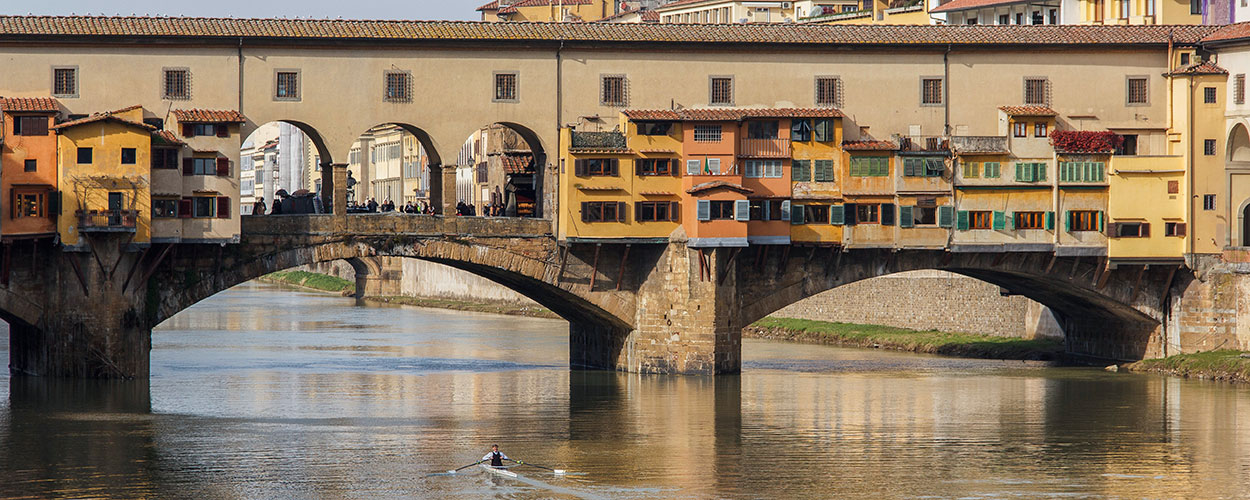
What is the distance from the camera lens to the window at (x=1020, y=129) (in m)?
58.3

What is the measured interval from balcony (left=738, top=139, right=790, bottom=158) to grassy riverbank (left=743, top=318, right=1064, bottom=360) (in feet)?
50.3

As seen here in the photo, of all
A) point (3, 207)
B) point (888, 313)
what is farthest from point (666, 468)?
point (888, 313)

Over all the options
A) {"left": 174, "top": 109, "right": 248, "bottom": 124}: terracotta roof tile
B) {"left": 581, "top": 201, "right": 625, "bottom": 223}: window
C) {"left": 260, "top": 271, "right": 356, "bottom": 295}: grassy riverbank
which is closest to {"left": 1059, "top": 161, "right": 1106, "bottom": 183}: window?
{"left": 581, "top": 201, "right": 625, "bottom": 223}: window

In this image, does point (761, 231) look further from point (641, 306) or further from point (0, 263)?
point (0, 263)

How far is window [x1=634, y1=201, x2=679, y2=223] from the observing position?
5631 cm

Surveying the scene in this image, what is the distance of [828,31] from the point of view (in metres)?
58.7

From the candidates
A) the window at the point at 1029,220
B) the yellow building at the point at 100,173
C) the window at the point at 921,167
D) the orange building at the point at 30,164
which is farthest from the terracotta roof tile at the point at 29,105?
the window at the point at 1029,220

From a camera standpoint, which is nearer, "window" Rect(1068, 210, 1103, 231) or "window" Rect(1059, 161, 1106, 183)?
"window" Rect(1059, 161, 1106, 183)

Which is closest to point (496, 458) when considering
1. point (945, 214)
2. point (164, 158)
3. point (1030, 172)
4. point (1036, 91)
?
point (164, 158)

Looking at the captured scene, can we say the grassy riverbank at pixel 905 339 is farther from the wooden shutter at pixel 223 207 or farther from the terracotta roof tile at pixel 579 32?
the wooden shutter at pixel 223 207

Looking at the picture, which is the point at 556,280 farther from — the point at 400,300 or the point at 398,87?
the point at 400,300

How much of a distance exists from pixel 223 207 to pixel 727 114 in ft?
A: 48.7

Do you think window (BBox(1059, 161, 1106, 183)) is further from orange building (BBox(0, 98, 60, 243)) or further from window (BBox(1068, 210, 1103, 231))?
orange building (BBox(0, 98, 60, 243))

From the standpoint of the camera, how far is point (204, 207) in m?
53.2
